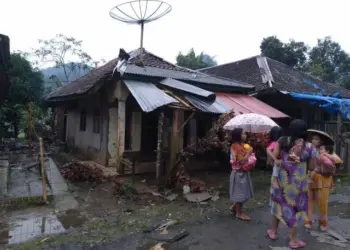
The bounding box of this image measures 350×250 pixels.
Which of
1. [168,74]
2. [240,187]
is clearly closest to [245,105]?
[168,74]

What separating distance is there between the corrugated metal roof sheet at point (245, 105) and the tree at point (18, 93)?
46.2 feet

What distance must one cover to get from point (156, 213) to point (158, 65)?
6.57m

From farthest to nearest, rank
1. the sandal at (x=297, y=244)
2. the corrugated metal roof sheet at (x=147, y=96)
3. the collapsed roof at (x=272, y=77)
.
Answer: the collapsed roof at (x=272, y=77) → the corrugated metal roof sheet at (x=147, y=96) → the sandal at (x=297, y=244)

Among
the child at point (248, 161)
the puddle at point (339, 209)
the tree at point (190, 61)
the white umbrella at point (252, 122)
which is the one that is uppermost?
the tree at point (190, 61)

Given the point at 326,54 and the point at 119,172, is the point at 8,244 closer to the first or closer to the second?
the point at 119,172

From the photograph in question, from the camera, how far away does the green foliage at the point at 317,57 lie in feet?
84.7

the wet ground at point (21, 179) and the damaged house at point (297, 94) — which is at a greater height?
the damaged house at point (297, 94)

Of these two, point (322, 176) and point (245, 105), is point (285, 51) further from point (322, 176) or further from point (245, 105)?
point (322, 176)

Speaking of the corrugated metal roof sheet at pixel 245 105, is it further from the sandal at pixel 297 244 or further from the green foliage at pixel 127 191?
the sandal at pixel 297 244

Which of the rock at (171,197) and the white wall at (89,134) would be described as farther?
the white wall at (89,134)

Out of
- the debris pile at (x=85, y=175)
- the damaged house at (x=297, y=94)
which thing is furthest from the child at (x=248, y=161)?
the damaged house at (x=297, y=94)

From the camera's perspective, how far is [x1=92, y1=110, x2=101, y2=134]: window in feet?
34.3

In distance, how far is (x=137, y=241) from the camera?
174 inches

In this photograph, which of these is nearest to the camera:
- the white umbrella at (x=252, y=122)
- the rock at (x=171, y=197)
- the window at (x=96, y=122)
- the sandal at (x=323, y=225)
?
the sandal at (x=323, y=225)
